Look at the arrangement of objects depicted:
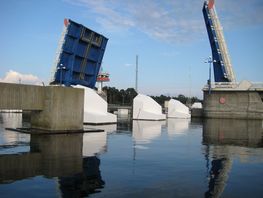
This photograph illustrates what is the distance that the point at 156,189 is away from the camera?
321 inches

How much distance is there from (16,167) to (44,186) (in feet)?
8.15

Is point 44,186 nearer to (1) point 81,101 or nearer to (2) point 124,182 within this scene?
(2) point 124,182

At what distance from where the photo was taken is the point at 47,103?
20391 millimetres

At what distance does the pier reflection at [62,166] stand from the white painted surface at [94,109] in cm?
1762

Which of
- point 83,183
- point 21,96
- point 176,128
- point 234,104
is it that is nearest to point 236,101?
point 234,104

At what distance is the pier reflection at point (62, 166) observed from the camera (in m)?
8.35

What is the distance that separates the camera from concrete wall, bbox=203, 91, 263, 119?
5331 cm

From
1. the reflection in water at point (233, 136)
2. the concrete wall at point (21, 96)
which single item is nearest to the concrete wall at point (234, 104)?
the reflection in water at point (233, 136)

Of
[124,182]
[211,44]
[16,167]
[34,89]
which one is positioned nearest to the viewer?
[124,182]

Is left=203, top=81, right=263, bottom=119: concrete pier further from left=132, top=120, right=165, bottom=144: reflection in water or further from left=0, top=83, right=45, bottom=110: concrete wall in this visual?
left=0, top=83, right=45, bottom=110: concrete wall

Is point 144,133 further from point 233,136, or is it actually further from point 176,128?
point 176,128

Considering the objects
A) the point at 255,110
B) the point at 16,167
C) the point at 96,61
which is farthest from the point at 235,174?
the point at 255,110

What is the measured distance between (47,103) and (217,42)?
39.2 metres

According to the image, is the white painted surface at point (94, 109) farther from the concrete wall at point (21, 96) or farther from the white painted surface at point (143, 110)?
the concrete wall at point (21, 96)
